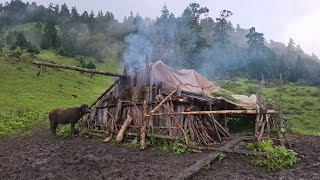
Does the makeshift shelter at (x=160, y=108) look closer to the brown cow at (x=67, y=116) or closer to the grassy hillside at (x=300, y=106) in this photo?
the brown cow at (x=67, y=116)

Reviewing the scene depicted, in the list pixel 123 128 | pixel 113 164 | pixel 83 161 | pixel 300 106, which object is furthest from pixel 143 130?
pixel 300 106

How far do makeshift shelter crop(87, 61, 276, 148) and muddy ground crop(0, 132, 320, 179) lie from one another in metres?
1.71

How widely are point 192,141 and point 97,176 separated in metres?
5.90

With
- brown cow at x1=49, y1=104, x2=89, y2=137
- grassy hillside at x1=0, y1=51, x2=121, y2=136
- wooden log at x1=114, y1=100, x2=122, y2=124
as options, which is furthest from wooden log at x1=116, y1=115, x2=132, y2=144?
grassy hillside at x1=0, y1=51, x2=121, y2=136

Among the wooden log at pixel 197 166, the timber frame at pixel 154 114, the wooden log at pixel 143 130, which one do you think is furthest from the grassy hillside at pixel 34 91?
the wooden log at pixel 197 166

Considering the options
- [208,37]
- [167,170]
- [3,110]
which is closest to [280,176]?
[167,170]

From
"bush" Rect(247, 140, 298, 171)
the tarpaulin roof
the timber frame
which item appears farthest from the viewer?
the tarpaulin roof

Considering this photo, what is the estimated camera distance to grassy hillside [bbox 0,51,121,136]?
25328mm

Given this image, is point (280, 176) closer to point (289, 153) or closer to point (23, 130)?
point (289, 153)

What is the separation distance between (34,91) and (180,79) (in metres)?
20.2

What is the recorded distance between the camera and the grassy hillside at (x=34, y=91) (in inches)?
997

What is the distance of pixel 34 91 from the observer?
35562 mm

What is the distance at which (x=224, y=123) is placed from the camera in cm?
2142

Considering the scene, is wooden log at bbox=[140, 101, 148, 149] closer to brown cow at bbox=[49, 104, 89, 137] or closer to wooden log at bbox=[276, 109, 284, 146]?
brown cow at bbox=[49, 104, 89, 137]
